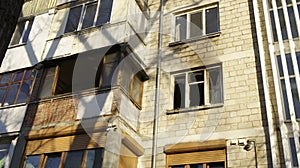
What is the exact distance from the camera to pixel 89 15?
12.2 m

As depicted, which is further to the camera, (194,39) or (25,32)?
(25,32)

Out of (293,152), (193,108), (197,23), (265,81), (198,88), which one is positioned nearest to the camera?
(293,152)

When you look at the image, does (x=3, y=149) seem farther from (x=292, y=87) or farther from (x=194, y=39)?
(x=292, y=87)

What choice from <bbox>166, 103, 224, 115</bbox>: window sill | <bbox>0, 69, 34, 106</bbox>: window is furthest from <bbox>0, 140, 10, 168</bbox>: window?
<bbox>166, 103, 224, 115</bbox>: window sill

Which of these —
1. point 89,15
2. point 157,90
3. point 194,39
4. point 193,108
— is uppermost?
point 89,15

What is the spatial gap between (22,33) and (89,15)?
11.5 ft

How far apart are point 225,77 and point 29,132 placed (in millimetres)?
6319

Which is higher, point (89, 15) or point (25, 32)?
point (25, 32)

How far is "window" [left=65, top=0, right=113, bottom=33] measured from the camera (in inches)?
464

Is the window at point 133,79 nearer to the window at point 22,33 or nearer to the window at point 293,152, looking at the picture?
the window at point 293,152

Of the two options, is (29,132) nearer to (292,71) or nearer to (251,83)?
(251,83)

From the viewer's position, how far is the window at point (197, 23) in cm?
1200

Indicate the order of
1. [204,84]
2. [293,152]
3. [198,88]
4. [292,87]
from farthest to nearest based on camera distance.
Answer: [198,88], [204,84], [292,87], [293,152]

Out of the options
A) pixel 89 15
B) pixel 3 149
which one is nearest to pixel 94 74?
pixel 89 15
